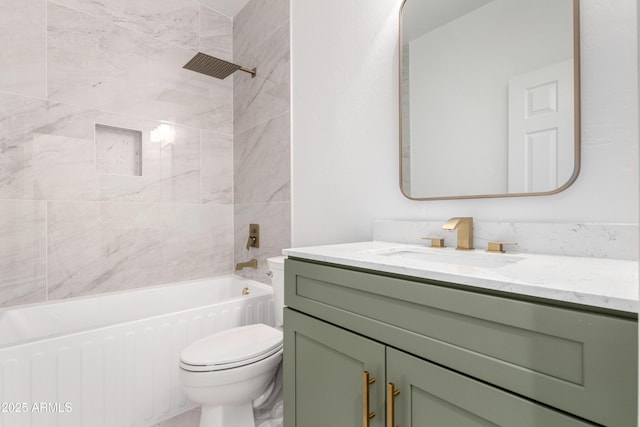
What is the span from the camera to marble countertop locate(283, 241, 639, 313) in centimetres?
49

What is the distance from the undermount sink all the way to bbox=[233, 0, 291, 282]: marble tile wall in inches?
39.3

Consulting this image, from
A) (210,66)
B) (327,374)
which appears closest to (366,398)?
(327,374)

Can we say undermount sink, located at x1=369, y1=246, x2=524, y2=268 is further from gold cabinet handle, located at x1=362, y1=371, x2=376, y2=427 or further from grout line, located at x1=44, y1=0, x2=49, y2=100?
grout line, located at x1=44, y1=0, x2=49, y2=100

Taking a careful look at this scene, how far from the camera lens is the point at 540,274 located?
639 millimetres

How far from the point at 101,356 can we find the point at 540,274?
5.65 ft

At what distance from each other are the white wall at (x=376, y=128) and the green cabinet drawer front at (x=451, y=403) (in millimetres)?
568

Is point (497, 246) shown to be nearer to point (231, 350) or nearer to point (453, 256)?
point (453, 256)

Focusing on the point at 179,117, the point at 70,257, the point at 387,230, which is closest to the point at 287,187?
the point at 387,230

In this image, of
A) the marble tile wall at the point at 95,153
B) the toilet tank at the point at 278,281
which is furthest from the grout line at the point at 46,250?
the toilet tank at the point at 278,281

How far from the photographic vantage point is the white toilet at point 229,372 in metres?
1.23

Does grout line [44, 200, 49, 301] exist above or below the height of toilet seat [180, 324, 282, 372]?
above

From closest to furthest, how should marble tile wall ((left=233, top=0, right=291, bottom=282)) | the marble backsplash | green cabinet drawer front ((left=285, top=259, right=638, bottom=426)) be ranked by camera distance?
green cabinet drawer front ((left=285, top=259, right=638, bottom=426)), the marble backsplash, marble tile wall ((left=233, top=0, right=291, bottom=282))

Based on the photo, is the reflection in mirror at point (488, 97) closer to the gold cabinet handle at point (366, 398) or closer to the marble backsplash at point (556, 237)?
the marble backsplash at point (556, 237)

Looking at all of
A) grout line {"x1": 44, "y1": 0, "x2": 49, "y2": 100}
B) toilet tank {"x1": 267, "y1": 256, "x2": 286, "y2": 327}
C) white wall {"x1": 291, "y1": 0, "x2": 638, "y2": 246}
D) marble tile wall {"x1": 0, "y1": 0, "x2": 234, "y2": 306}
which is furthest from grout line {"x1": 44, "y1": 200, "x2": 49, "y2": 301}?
white wall {"x1": 291, "y1": 0, "x2": 638, "y2": 246}
